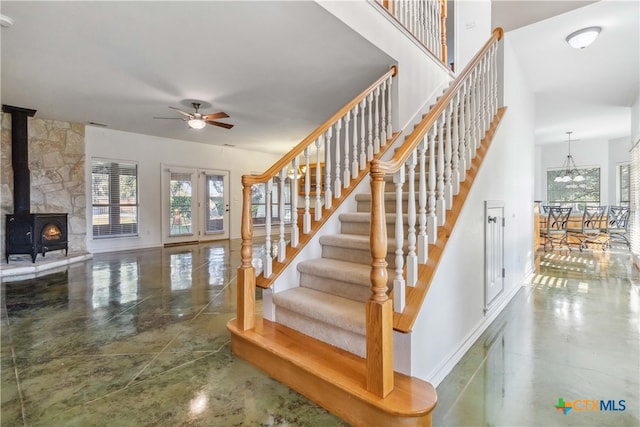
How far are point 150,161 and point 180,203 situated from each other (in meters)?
1.19

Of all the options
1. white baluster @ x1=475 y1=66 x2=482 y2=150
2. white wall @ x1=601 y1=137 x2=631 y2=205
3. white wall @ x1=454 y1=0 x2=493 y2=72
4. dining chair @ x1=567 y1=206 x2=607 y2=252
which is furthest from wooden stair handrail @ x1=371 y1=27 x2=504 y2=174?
white wall @ x1=601 y1=137 x2=631 y2=205

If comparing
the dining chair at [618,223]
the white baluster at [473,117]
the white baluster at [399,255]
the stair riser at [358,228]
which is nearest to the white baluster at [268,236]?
the stair riser at [358,228]

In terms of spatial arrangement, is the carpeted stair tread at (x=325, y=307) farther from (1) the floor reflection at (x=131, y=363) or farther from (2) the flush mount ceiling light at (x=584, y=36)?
(2) the flush mount ceiling light at (x=584, y=36)

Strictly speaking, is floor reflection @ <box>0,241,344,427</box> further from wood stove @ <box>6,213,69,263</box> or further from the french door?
the french door

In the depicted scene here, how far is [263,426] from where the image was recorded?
1.47 m

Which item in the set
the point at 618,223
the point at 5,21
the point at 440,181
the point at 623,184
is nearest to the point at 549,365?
the point at 440,181

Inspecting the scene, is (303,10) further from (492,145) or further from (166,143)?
(166,143)

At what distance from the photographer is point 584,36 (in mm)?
→ 3342

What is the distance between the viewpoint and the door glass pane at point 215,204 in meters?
8.23

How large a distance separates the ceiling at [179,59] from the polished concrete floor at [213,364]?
2.68m

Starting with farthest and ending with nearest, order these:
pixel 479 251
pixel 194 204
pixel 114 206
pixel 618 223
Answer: pixel 194 204, pixel 618 223, pixel 114 206, pixel 479 251

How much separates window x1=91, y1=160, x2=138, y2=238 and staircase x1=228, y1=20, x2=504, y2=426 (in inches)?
232

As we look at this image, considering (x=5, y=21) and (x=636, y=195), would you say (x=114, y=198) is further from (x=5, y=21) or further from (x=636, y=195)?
(x=636, y=195)

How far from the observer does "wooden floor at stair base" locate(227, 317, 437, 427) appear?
1.36 m
